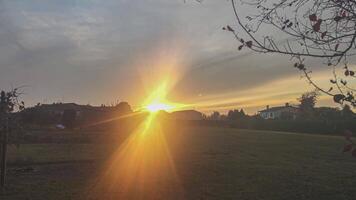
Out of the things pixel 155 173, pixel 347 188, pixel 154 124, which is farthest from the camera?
pixel 154 124

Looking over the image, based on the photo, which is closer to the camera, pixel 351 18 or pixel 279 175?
pixel 351 18

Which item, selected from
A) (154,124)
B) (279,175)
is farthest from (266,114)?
(279,175)

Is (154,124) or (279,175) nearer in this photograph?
(279,175)

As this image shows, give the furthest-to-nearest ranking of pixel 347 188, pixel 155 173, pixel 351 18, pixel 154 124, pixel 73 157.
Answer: pixel 154 124 → pixel 73 157 → pixel 155 173 → pixel 347 188 → pixel 351 18

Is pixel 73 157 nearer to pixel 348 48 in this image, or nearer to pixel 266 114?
pixel 348 48

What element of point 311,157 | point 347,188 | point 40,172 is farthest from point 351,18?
point 311,157

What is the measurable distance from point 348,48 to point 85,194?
24.7ft

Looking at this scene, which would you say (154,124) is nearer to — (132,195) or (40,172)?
(40,172)

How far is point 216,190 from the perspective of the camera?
10883 mm

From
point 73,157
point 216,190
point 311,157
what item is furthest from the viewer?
point 311,157

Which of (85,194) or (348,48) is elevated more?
(348,48)

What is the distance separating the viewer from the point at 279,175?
45.3ft

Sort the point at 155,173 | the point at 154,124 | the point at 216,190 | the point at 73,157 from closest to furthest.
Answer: the point at 216,190
the point at 155,173
the point at 73,157
the point at 154,124

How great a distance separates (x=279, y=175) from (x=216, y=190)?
3.54 metres
